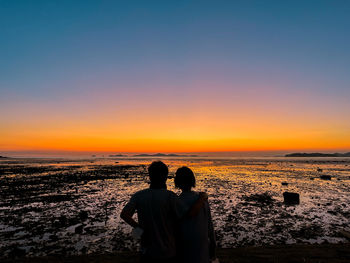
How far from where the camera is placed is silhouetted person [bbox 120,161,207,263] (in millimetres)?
3467

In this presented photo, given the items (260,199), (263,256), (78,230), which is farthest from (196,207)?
(260,199)

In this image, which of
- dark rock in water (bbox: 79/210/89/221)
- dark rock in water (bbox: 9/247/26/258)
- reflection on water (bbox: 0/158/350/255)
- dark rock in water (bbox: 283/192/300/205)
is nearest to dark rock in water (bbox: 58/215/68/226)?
reflection on water (bbox: 0/158/350/255)

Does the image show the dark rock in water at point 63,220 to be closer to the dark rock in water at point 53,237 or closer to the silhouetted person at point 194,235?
the dark rock in water at point 53,237

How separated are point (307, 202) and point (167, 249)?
17342mm

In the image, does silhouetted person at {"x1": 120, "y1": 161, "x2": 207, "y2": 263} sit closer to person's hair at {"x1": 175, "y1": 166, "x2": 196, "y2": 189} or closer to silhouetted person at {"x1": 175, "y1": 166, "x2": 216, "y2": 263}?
silhouetted person at {"x1": 175, "y1": 166, "x2": 216, "y2": 263}

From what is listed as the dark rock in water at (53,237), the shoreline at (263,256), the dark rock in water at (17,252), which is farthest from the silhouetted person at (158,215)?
the dark rock in water at (53,237)

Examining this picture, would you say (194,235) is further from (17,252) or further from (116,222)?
(116,222)

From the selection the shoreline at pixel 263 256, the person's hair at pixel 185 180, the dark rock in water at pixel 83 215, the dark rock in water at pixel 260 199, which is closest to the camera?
the person's hair at pixel 185 180

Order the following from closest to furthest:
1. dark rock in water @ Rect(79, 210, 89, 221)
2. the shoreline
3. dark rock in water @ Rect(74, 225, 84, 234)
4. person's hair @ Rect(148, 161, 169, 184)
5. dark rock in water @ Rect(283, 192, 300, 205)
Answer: person's hair @ Rect(148, 161, 169, 184) < the shoreline < dark rock in water @ Rect(74, 225, 84, 234) < dark rock in water @ Rect(79, 210, 89, 221) < dark rock in water @ Rect(283, 192, 300, 205)

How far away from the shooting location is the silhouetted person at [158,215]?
347 cm

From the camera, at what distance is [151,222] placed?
11.5ft

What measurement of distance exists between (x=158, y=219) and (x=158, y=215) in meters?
0.07

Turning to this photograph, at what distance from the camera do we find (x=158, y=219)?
348cm

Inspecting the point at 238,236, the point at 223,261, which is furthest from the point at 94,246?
the point at 238,236
